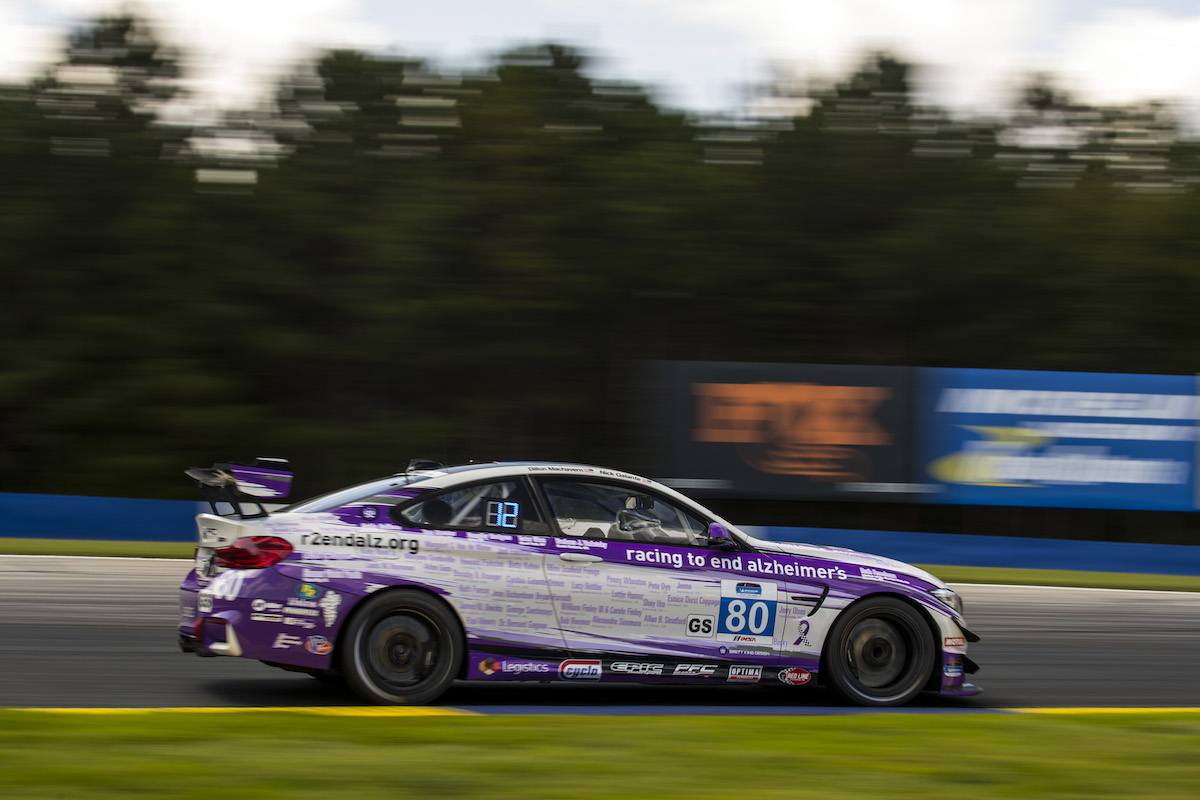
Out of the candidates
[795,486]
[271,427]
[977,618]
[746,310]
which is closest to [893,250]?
[746,310]

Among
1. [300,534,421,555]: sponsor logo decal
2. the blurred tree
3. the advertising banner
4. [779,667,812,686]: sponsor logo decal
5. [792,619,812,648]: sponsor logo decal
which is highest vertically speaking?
the blurred tree

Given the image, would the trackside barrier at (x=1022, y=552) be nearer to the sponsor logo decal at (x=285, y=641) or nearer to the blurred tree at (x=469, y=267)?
the blurred tree at (x=469, y=267)

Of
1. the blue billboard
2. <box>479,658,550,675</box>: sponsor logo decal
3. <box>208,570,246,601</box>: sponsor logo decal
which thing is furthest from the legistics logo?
<box>208,570,246,601</box>: sponsor logo decal

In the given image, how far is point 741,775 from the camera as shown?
5.41 meters

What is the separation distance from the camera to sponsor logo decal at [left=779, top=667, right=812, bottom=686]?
25.8 ft

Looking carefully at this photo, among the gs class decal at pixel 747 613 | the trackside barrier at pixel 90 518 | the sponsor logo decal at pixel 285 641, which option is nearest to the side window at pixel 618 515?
the gs class decal at pixel 747 613

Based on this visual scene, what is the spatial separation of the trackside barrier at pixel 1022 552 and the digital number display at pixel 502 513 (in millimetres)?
13441

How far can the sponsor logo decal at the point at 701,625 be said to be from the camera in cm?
768

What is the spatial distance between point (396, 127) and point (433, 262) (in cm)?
393

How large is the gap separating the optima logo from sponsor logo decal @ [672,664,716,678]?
18.7 inches

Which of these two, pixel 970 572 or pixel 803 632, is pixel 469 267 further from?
pixel 803 632

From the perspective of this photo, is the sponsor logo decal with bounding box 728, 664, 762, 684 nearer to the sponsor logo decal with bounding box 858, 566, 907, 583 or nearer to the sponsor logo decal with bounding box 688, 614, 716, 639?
the sponsor logo decal with bounding box 688, 614, 716, 639

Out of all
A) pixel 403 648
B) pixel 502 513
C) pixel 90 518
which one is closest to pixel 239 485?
pixel 403 648

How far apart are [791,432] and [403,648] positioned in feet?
55.9
